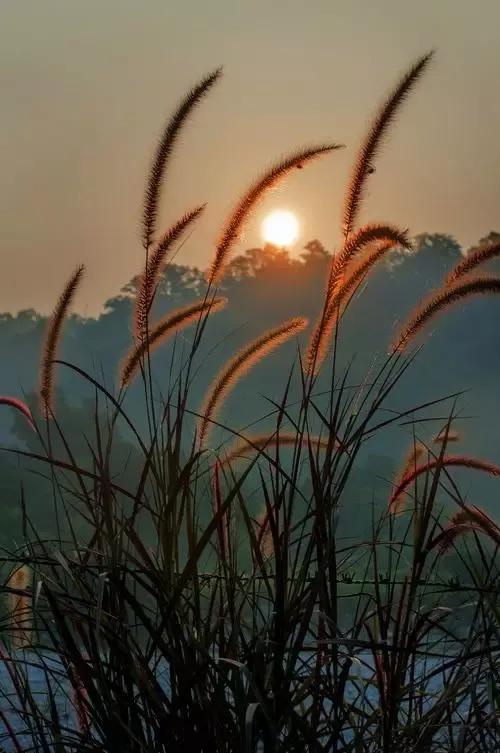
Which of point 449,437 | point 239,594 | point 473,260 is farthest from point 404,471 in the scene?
point 239,594

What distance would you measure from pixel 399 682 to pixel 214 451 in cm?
61

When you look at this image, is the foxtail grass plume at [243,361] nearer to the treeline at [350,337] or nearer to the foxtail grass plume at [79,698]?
the foxtail grass plume at [79,698]

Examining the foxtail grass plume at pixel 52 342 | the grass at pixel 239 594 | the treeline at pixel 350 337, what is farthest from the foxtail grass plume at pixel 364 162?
the treeline at pixel 350 337

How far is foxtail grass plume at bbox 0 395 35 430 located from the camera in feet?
8.49

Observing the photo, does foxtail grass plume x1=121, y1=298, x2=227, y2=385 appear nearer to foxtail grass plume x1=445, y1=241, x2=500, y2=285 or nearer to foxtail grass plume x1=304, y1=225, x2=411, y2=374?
foxtail grass plume x1=304, y1=225, x2=411, y2=374

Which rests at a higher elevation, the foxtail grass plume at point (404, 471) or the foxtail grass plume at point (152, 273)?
the foxtail grass plume at point (152, 273)

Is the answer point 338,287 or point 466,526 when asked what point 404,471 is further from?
point 338,287

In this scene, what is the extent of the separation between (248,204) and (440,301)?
0.46m

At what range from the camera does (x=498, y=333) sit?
42.4 m

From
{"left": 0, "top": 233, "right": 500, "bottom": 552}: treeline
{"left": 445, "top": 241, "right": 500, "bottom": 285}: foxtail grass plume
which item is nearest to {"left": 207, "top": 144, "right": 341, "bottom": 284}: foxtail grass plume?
{"left": 445, "top": 241, "right": 500, "bottom": 285}: foxtail grass plume

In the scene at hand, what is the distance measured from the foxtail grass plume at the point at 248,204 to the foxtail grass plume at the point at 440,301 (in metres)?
0.40

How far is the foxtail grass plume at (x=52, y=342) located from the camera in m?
2.60

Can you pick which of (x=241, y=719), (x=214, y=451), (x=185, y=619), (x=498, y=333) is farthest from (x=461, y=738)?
(x=498, y=333)

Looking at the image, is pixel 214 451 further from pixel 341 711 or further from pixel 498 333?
pixel 498 333
